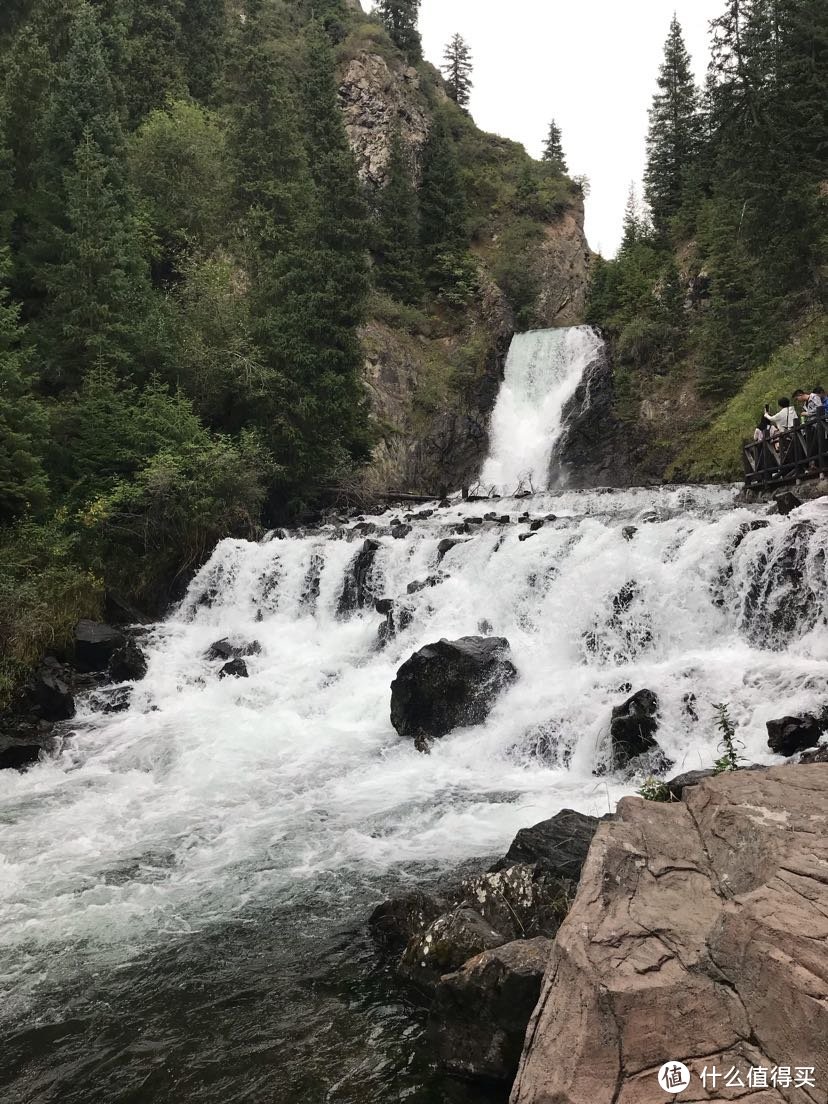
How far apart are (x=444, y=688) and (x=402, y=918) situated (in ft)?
19.2

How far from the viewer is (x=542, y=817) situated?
8.44m

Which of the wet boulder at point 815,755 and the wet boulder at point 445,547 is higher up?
the wet boulder at point 445,547

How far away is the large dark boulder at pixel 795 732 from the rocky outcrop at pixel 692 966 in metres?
4.52

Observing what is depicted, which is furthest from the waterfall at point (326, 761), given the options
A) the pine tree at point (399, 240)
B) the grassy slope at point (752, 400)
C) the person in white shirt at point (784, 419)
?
the pine tree at point (399, 240)

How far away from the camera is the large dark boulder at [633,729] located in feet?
30.8

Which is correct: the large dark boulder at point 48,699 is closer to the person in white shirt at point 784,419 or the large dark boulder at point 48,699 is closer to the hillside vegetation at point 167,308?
the hillside vegetation at point 167,308

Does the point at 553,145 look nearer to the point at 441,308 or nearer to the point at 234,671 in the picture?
the point at 441,308

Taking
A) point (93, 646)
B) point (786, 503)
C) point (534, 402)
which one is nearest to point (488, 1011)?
point (786, 503)

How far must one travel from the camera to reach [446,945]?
205 inches

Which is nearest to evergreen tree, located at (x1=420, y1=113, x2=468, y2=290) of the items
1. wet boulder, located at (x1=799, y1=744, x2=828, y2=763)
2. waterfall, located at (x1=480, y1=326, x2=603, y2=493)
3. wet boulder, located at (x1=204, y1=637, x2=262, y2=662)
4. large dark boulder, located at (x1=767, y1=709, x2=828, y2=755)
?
waterfall, located at (x1=480, y1=326, x2=603, y2=493)

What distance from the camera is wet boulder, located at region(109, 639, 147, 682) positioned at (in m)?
15.1

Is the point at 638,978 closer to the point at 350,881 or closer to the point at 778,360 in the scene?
the point at 350,881

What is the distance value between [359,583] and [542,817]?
980cm

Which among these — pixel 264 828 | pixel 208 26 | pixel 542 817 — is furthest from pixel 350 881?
pixel 208 26
